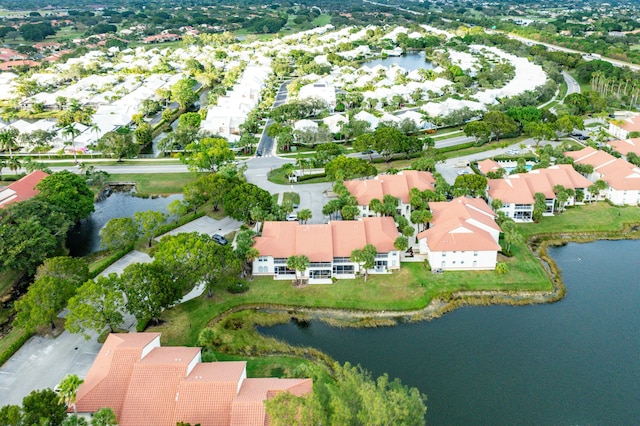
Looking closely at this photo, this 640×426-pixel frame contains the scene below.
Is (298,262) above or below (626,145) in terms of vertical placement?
below

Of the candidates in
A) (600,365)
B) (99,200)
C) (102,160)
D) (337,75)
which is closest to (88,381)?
(600,365)

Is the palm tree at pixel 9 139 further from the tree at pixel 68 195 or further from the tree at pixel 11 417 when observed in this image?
the tree at pixel 11 417

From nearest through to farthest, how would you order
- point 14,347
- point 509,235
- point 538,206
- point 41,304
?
point 14,347, point 41,304, point 509,235, point 538,206

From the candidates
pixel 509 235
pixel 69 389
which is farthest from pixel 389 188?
pixel 69 389

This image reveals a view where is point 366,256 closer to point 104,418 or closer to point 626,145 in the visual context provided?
point 104,418

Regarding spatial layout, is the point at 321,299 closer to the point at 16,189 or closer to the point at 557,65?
the point at 16,189

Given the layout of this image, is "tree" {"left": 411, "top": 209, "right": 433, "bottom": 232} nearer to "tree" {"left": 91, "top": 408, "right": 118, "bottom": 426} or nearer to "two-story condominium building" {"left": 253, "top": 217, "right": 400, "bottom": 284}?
"two-story condominium building" {"left": 253, "top": 217, "right": 400, "bottom": 284}

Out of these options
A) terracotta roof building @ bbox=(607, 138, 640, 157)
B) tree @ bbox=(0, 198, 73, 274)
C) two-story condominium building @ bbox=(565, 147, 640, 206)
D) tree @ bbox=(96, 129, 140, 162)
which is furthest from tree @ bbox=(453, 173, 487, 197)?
tree @ bbox=(96, 129, 140, 162)
